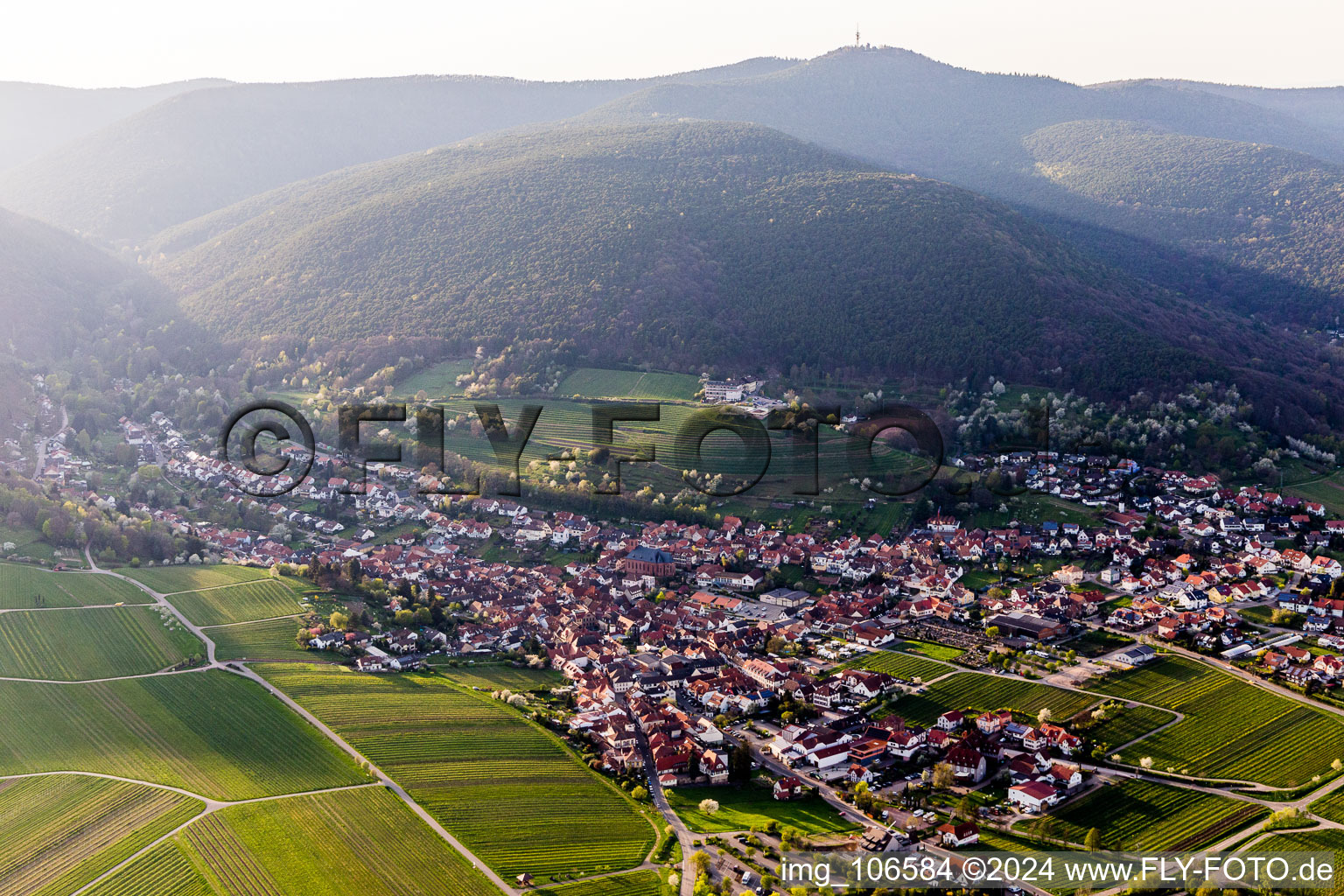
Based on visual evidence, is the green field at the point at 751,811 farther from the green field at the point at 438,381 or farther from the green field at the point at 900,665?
the green field at the point at 438,381

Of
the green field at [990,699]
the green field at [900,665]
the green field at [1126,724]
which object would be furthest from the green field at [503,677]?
the green field at [1126,724]

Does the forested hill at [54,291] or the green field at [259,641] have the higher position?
the forested hill at [54,291]

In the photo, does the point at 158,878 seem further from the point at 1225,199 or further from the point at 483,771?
the point at 1225,199

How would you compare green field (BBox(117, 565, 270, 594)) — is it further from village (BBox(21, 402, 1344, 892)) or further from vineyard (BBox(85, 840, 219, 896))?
vineyard (BBox(85, 840, 219, 896))

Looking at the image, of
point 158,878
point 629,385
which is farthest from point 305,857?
point 629,385

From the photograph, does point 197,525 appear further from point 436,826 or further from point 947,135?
point 947,135

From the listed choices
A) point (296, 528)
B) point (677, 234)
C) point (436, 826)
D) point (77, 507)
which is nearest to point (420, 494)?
point (296, 528)
